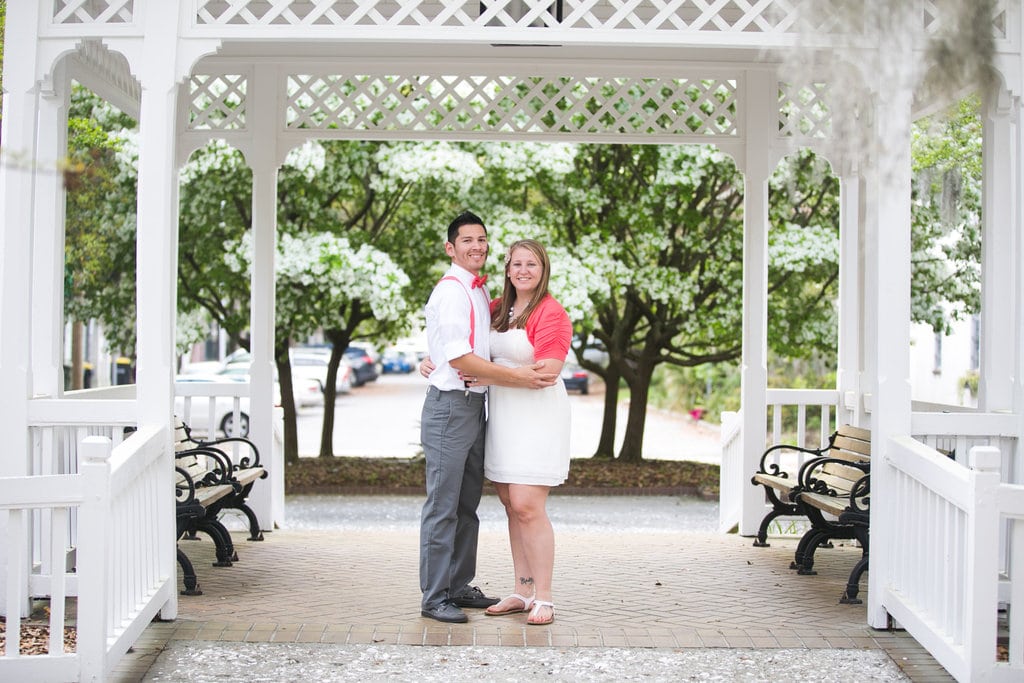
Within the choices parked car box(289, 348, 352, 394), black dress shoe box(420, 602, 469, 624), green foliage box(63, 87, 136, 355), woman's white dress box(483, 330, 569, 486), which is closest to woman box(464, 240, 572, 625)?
woman's white dress box(483, 330, 569, 486)

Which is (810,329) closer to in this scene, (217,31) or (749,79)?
(749,79)

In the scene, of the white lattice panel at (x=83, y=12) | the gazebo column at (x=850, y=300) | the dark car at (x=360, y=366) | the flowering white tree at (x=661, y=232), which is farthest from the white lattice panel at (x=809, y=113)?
the dark car at (x=360, y=366)

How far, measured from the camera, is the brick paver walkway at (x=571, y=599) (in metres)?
5.48

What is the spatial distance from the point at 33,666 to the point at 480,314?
2391 mm

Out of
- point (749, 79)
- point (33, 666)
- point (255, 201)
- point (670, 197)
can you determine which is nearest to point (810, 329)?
point (670, 197)

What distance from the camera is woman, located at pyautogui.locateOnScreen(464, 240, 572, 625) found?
18.0ft

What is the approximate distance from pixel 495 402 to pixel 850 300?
4125 millimetres

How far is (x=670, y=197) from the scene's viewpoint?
13188 millimetres

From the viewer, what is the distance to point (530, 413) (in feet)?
18.3

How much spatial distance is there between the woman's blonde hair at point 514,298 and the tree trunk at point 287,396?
29.1 ft

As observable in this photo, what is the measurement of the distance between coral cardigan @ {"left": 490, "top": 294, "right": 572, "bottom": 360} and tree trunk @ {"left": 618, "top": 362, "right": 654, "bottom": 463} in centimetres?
927

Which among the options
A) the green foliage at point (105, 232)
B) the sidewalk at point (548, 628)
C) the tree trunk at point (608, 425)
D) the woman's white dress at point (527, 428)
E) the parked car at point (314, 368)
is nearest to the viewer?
the sidewalk at point (548, 628)

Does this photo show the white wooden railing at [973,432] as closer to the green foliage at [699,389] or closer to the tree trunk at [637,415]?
the tree trunk at [637,415]

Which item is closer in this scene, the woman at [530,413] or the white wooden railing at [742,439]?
the woman at [530,413]
